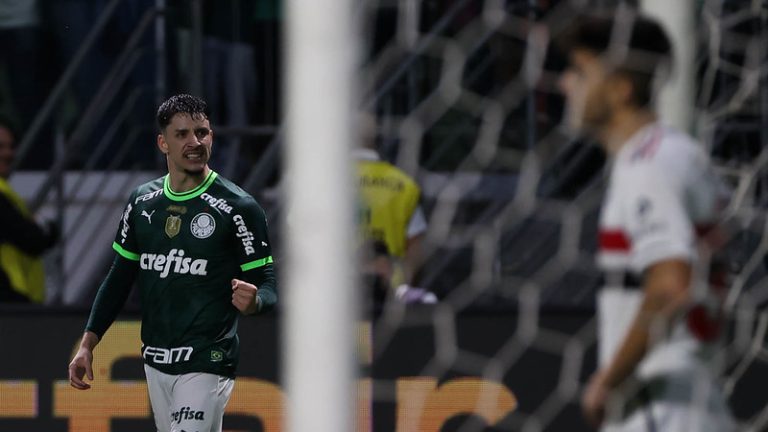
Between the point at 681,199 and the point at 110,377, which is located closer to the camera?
the point at 681,199

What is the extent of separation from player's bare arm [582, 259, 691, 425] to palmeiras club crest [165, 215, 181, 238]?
7.68 ft

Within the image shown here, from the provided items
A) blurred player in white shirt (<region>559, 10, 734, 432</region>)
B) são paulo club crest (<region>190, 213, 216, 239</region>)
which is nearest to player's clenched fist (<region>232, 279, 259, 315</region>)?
são paulo club crest (<region>190, 213, 216, 239</region>)

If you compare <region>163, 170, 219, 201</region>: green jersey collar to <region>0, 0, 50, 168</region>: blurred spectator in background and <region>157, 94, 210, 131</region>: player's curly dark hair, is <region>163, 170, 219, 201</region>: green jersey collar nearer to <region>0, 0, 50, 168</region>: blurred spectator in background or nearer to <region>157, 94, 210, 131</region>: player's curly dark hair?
<region>157, 94, 210, 131</region>: player's curly dark hair

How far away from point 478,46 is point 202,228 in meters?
1.69

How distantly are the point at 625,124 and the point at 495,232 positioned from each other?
12.0 feet

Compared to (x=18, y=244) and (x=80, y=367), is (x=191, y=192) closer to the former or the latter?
(x=80, y=367)

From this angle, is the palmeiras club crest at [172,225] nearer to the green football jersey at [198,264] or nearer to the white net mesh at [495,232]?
the green football jersey at [198,264]

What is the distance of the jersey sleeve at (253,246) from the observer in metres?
5.17

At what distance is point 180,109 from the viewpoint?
205 inches

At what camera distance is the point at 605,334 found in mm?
3344

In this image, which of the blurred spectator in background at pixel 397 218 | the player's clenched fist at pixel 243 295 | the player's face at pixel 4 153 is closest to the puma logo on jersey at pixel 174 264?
the player's clenched fist at pixel 243 295

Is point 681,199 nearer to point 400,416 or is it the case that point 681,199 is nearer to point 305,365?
point 305,365

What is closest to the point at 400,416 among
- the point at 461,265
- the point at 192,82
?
the point at 461,265

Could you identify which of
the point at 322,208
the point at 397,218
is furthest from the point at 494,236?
the point at 322,208
